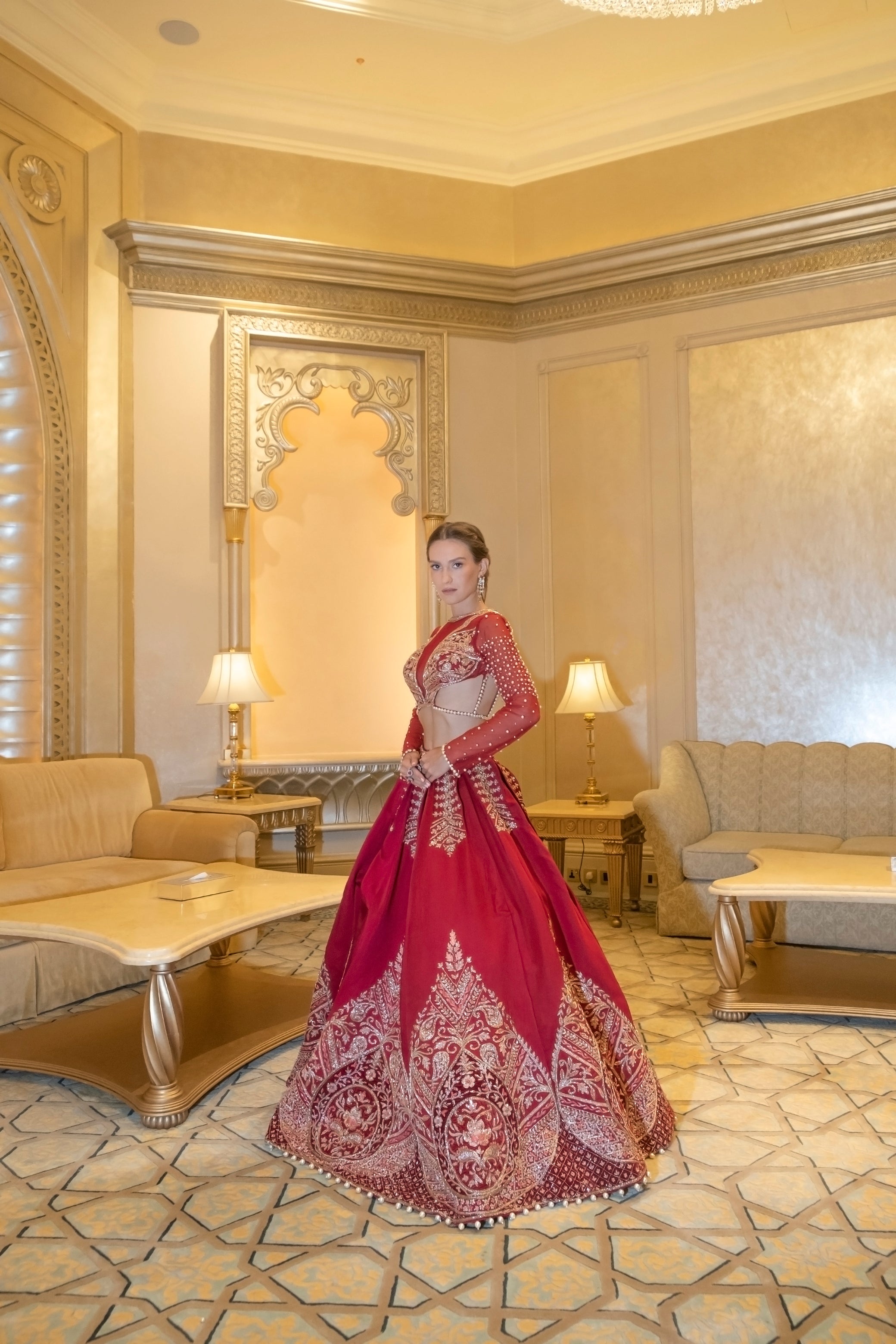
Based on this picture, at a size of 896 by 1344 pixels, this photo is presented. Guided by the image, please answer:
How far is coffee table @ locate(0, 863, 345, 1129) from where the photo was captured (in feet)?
9.38

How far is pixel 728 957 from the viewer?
3660mm

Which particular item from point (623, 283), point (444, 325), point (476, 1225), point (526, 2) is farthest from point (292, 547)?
point (476, 1225)

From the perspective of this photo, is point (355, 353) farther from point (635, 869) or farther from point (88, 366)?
point (635, 869)

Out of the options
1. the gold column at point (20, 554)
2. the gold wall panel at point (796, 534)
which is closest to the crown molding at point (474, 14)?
the gold wall panel at point (796, 534)

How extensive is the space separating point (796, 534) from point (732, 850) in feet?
5.84

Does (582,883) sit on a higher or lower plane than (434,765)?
lower

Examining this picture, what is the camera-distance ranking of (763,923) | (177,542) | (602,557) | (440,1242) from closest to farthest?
(440,1242) → (763,923) → (177,542) → (602,557)

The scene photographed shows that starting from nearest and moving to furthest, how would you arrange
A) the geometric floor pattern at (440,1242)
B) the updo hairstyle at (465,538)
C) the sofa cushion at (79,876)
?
the geometric floor pattern at (440,1242)
the updo hairstyle at (465,538)
the sofa cushion at (79,876)

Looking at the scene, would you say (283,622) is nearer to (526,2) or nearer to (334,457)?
(334,457)

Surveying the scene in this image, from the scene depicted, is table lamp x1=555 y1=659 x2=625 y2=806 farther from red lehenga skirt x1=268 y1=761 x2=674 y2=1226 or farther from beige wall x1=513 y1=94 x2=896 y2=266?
red lehenga skirt x1=268 y1=761 x2=674 y2=1226

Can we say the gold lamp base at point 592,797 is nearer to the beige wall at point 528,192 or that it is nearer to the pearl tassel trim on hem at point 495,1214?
the beige wall at point 528,192

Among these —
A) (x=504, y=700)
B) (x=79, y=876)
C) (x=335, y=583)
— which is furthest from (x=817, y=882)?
(x=335, y=583)

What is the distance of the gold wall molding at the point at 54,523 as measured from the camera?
16.5 feet

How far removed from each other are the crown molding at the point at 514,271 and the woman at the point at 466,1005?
3.51m
